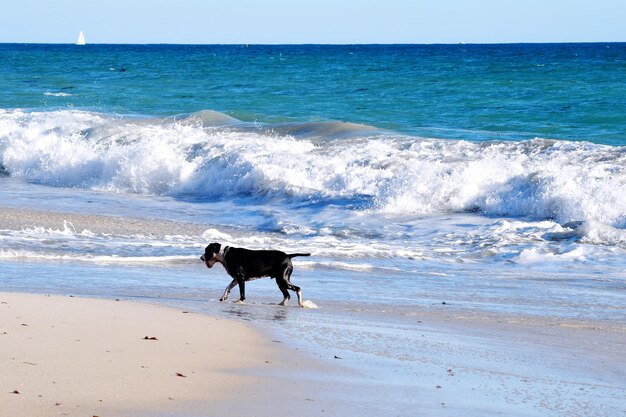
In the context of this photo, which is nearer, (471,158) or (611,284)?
(611,284)

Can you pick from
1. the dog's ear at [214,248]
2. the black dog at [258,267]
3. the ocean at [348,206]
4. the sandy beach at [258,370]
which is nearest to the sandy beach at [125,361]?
the sandy beach at [258,370]

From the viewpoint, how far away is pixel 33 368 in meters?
5.50

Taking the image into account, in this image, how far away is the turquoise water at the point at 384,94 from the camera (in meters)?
27.0

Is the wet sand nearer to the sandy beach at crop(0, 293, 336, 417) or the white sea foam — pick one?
the sandy beach at crop(0, 293, 336, 417)

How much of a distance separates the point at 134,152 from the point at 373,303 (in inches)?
507

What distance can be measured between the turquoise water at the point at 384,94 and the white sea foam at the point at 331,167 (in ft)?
14.7

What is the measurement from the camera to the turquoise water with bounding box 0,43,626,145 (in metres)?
27.0

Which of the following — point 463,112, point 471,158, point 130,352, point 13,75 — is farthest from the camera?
point 13,75

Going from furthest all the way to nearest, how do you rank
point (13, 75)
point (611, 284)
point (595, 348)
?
1. point (13, 75)
2. point (611, 284)
3. point (595, 348)

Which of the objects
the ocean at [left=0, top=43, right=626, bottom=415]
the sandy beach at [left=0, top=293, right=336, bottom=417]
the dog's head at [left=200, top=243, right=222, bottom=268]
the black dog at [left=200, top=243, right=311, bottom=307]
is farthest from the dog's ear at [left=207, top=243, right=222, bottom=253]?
the sandy beach at [left=0, top=293, right=336, bottom=417]

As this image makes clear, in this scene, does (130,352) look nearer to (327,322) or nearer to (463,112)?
(327,322)

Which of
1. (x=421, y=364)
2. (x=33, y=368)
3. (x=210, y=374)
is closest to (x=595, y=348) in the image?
(x=421, y=364)

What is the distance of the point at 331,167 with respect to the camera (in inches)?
717

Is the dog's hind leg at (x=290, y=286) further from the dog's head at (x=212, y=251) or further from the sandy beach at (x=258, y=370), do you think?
the sandy beach at (x=258, y=370)
